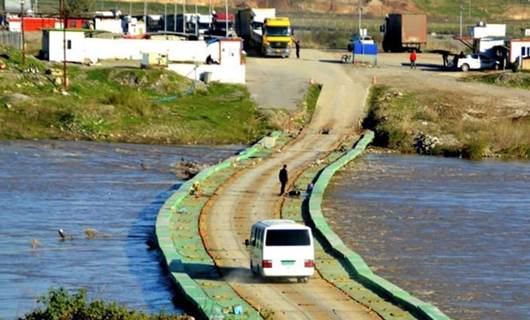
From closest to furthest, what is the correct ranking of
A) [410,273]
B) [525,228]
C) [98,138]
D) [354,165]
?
[410,273] < [525,228] < [354,165] < [98,138]

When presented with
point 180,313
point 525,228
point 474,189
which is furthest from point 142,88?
point 180,313

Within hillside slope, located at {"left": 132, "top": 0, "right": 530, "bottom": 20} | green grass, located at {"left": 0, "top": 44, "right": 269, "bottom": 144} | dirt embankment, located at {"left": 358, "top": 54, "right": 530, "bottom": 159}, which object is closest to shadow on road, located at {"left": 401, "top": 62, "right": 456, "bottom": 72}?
dirt embankment, located at {"left": 358, "top": 54, "right": 530, "bottom": 159}

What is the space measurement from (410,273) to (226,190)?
47.8 ft

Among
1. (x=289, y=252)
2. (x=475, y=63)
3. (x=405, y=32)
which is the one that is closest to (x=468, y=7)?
(x=405, y=32)

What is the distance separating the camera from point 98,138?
69750mm

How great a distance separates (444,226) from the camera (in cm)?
4931

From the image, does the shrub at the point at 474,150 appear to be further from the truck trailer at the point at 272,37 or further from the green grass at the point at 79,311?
the green grass at the point at 79,311

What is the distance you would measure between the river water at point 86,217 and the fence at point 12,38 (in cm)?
2087

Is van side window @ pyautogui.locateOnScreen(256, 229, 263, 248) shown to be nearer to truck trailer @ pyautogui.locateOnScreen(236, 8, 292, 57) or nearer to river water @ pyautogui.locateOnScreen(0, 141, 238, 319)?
river water @ pyautogui.locateOnScreen(0, 141, 238, 319)

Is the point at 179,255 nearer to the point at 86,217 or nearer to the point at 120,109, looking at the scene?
the point at 86,217

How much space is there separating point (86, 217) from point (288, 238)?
14007mm

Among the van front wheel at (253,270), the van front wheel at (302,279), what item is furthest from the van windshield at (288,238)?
the van front wheel at (253,270)

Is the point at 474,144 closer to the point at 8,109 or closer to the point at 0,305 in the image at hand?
the point at 8,109

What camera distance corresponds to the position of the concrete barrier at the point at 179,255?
109ft
